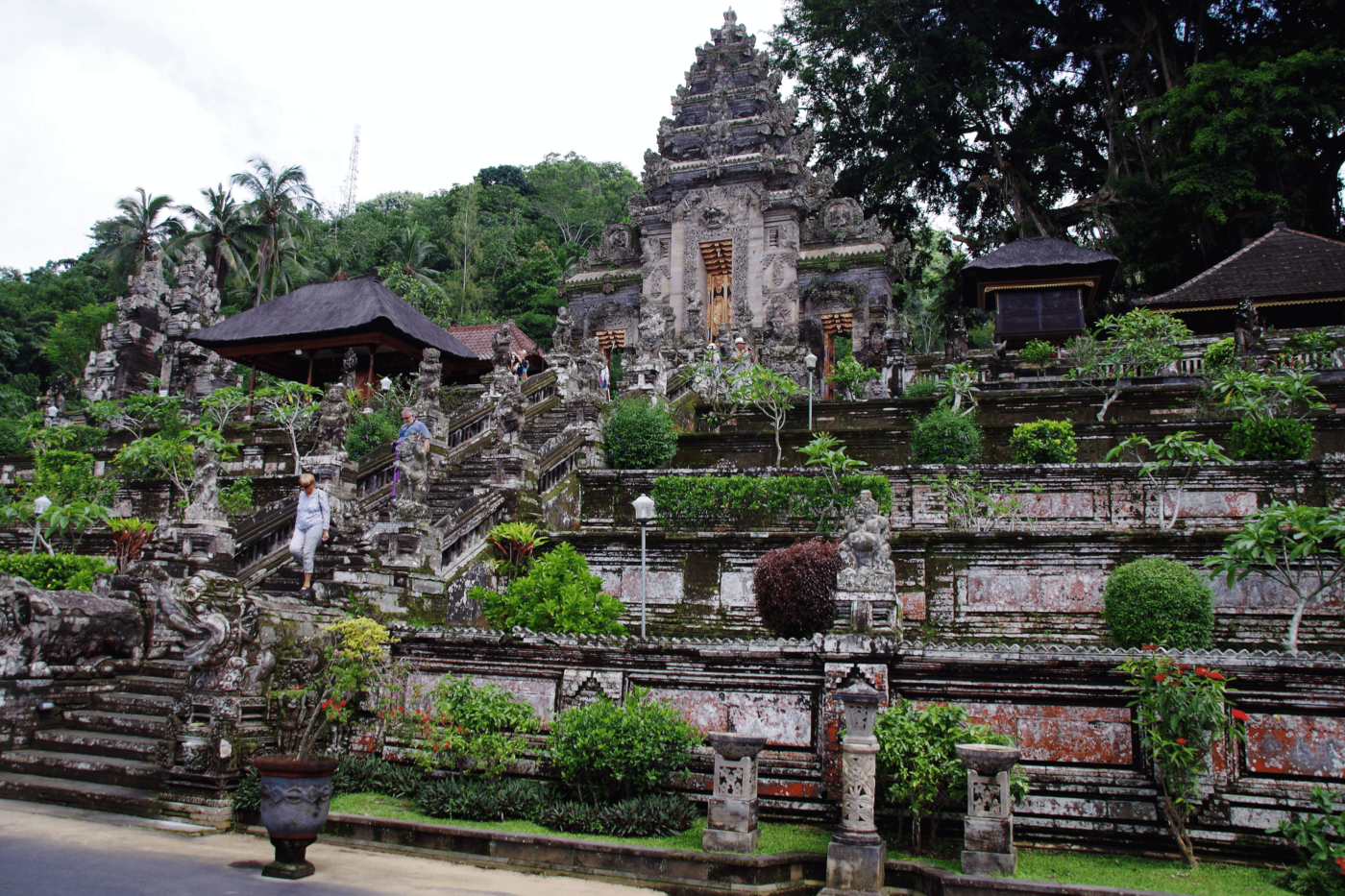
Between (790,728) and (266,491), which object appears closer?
(790,728)

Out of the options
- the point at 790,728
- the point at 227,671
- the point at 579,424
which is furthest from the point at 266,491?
the point at 790,728

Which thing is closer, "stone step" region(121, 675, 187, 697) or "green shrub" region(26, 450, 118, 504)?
"stone step" region(121, 675, 187, 697)

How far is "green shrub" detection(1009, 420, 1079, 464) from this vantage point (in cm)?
1330

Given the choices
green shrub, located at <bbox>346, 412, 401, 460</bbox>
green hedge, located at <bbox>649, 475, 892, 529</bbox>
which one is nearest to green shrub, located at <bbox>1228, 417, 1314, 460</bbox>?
green hedge, located at <bbox>649, 475, 892, 529</bbox>

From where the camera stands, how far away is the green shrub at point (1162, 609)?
8375 millimetres

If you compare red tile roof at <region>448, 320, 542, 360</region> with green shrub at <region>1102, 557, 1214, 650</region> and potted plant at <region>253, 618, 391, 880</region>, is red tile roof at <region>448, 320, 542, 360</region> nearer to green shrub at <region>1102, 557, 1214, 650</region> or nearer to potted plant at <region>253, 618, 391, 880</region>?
potted plant at <region>253, 618, 391, 880</region>

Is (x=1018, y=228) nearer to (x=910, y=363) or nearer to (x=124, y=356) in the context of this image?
(x=910, y=363)

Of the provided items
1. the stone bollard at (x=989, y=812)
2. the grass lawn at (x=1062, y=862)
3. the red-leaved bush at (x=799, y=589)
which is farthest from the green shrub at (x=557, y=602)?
the stone bollard at (x=989, y=812)

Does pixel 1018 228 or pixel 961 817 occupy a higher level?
pixel 1018 228

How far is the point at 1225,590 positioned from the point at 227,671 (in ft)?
33.3

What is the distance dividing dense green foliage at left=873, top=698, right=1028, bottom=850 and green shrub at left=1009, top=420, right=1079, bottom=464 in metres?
7.69

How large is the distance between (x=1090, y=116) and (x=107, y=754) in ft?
124

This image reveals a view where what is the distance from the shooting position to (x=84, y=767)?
802 centimetres

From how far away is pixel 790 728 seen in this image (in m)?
7.19
